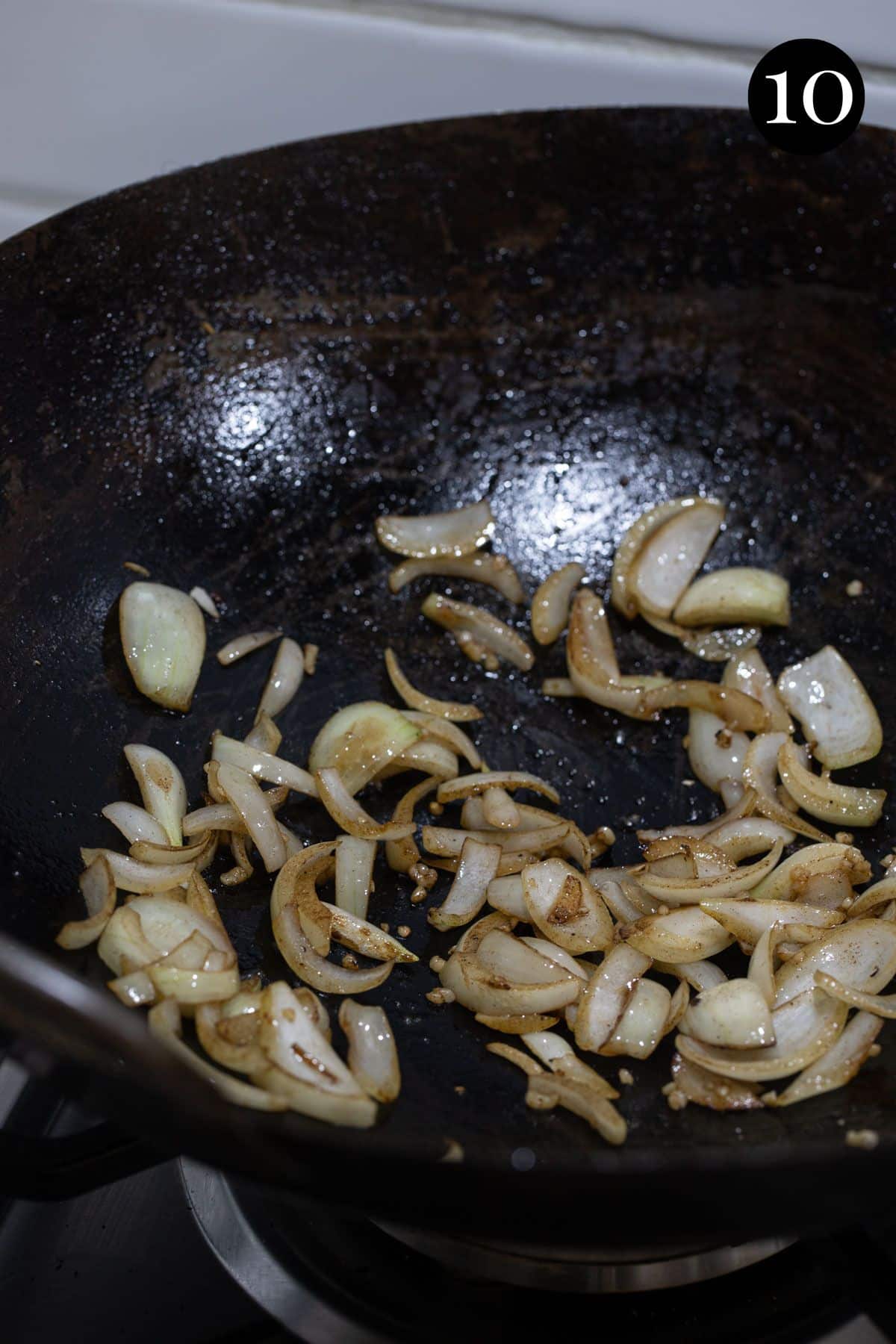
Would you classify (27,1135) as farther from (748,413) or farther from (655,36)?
(655,36)

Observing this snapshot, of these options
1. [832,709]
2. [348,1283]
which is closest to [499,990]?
[348,1283]

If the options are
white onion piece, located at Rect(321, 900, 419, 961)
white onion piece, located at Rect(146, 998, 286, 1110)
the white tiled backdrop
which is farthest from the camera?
the white tiled backdrop

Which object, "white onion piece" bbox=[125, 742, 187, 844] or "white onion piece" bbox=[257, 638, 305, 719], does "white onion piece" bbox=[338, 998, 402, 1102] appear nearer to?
"white onion piece" bbox=[125, 742, 187, 844]

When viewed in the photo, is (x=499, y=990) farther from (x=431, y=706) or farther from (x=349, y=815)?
(x=431, y=706)

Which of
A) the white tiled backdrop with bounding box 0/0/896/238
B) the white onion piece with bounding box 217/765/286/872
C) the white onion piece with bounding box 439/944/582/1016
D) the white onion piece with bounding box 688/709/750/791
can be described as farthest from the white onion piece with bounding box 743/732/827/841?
the white tiled backdrop with bounding box 0/0/896/238

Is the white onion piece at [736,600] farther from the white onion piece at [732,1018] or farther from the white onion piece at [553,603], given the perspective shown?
the white onion piece at [732,1018]
